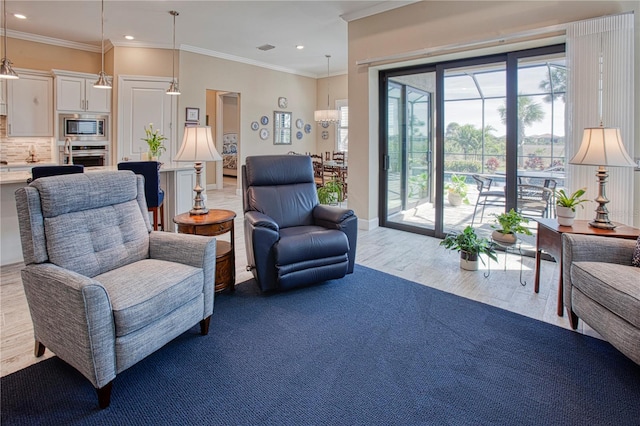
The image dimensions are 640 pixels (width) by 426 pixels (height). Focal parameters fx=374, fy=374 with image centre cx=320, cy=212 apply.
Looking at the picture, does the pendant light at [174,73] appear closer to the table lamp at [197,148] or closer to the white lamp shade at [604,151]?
the table lamp at [197,148]

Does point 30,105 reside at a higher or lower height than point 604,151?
higher

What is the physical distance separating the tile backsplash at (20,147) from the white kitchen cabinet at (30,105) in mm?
189

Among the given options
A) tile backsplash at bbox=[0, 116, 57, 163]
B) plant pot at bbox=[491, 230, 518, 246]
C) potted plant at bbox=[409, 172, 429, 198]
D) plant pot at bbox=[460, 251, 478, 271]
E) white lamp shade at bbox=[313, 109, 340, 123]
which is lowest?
plant pot at bbox=[460, 251, 478, 271]

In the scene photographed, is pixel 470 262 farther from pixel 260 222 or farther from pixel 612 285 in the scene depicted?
pixel 260 222

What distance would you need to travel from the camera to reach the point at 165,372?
2.05 metres

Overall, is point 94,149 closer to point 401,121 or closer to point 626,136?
point 401,121

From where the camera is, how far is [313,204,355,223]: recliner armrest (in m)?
3.39

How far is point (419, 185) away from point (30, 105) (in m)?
6.48

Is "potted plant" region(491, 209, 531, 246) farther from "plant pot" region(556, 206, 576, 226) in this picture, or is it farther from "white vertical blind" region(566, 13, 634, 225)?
"white vertical blind" region(566, 13, 634, 225)

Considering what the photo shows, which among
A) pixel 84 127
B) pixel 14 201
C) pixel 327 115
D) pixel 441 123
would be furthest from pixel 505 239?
pixel 84 127

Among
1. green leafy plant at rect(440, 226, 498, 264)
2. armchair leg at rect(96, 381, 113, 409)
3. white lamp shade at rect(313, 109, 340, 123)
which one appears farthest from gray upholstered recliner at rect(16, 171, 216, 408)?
white lamp shade at rect(313, 109, 340, 123)

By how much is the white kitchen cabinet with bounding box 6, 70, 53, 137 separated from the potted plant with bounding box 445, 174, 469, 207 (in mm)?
6638

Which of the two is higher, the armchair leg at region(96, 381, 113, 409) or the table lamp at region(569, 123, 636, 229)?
the table lamp at region(569, 123, 636, 229)

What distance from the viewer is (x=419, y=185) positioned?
5.34m
